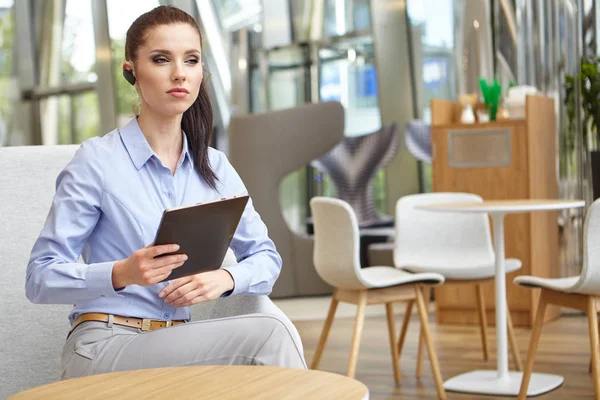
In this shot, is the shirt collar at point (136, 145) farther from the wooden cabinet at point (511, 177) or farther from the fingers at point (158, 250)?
the wooden cabinet at point (511, 177)

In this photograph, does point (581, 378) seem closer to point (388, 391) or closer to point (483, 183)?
A: point (388, 391)

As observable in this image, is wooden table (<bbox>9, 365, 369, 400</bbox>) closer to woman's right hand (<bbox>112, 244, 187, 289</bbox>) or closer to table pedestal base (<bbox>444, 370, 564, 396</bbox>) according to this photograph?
woman's right hand (<bbox>112, 244, 187, 289</bbox>)

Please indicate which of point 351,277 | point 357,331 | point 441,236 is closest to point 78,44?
point 441,236

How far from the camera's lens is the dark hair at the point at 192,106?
1.91 metres

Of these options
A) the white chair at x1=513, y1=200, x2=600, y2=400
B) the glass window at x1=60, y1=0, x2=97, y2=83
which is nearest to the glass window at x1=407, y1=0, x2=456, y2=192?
the glass window at x1=60, y1=0, x2=97, y2=83

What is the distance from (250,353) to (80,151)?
0.61 m

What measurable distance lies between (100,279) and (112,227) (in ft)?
0.68

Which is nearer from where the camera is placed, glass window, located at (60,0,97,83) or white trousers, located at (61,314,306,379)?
white trousers, located at (61,314,306,379)

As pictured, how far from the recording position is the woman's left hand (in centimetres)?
176

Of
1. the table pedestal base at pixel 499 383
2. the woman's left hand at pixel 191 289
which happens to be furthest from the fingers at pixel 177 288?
the table pedestal base at pixel 499 383

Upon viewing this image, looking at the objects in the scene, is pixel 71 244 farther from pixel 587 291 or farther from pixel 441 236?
pixel 441 236

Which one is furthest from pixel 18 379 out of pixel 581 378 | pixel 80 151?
pixel 581 378

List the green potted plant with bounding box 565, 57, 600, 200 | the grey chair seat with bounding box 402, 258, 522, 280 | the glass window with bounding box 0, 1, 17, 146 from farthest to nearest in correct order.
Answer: the glass window with bounding box 0, 1, 17, 146
the green potted plant with bounding box 565, 57, 600, 200
the grey chair seat with bounding box 402, 258, 522, 280

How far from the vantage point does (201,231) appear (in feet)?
5.35
